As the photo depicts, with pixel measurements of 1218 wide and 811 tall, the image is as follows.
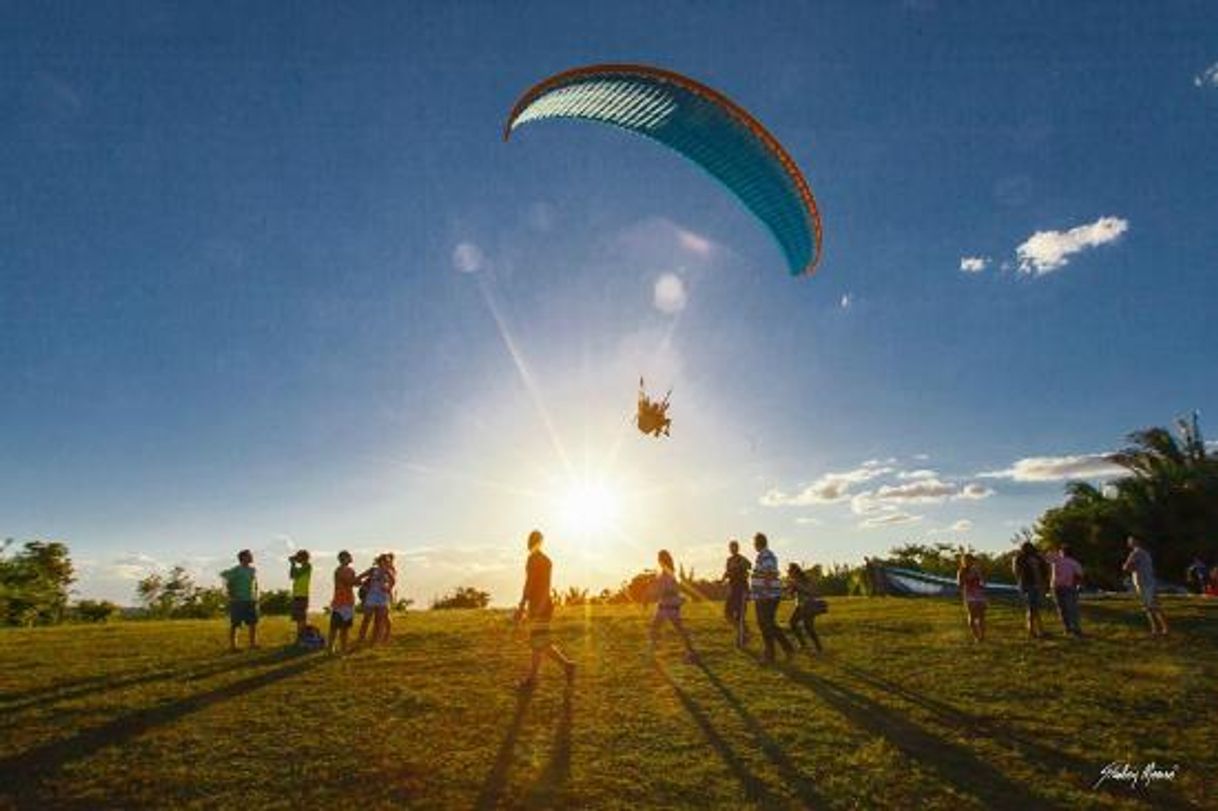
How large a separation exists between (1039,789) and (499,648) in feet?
37.7

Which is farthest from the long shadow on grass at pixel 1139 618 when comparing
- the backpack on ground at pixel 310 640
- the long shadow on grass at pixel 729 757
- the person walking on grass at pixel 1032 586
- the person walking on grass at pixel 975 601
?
the backpack on ground at pixel 310 640

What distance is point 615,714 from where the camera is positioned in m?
11.5

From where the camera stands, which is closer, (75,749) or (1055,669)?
(75,749)

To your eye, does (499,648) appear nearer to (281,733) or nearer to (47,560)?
(281,733)

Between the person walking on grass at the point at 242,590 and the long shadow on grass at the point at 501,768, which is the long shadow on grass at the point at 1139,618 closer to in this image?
the long shadow on grass at the point at 501,768

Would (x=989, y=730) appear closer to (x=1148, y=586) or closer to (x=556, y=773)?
(x=556, y=773)

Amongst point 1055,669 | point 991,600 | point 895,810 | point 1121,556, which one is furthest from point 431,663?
point 1121,556

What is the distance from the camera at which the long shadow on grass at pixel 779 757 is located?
A: 840cm

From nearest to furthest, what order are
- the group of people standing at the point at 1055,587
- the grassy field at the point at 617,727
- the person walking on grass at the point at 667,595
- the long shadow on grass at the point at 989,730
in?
the grassy field at the point at 617,727 → the long shadow on grass at the point at 989,730 → the person walking on grass at the point at 667,595 → the group of people standing at the point at 1055,587

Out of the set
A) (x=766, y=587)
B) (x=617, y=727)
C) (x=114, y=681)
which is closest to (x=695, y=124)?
(x=766, y=587)

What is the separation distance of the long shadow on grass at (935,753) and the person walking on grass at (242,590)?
40.1 ft

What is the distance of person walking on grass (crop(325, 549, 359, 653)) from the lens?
16312 mm

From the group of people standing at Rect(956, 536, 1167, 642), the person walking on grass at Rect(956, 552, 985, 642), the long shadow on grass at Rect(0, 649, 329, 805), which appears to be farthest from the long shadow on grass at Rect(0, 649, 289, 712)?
the group of people standing at Rect(956, 536, 1167, 642)

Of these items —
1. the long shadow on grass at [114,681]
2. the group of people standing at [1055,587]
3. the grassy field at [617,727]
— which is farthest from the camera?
the group of people standing at [1055,587]
